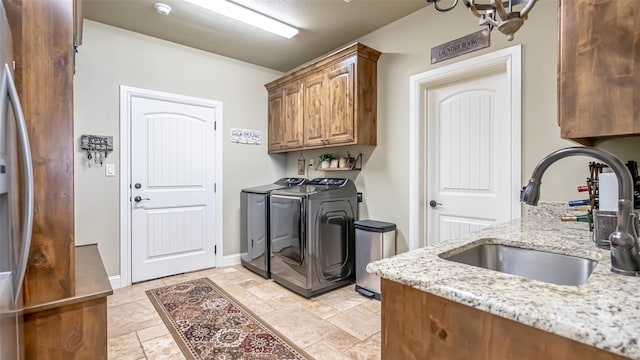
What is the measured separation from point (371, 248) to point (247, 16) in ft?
7.93

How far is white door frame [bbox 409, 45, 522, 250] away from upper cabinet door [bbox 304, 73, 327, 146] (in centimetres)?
93

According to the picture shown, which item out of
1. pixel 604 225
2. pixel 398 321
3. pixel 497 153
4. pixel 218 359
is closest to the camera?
pixel 398 321

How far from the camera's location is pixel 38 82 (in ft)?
3.61

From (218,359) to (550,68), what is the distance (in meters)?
2.87

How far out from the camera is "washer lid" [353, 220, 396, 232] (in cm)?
276

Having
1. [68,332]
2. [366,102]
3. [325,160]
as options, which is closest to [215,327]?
[68,332]

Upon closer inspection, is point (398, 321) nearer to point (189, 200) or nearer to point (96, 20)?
point (189, 200)

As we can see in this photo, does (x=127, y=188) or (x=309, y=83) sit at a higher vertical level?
(x=309, y=83)

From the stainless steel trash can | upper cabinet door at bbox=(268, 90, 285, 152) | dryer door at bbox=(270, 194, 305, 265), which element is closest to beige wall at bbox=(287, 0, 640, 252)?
the stainless steel trash can

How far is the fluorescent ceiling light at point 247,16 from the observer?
2.52m

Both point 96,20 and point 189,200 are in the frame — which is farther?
point 189,200

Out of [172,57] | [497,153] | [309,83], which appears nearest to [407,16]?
[309,83]

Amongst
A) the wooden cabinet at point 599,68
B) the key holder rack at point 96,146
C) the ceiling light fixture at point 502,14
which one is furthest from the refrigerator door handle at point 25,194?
the key holder rack at point 96,146

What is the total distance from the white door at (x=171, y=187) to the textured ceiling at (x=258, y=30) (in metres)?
0.73
